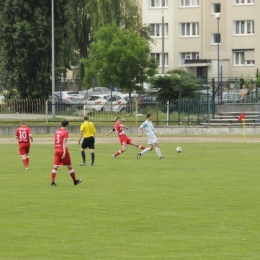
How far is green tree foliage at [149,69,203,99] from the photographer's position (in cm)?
5881

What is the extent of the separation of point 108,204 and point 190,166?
10957 millimetres

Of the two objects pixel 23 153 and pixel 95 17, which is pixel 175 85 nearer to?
pixel 95 17

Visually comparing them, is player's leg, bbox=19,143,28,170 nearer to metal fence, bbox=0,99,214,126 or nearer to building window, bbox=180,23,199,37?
metal fence, bbox=0,99,214,126

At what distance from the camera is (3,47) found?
64375 mm

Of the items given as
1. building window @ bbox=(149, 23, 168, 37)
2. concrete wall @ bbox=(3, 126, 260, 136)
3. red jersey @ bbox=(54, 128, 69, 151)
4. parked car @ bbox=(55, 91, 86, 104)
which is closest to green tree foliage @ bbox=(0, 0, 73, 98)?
parked car @ bbox=(55, 91, 86, 104)

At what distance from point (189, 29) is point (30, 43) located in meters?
30.8

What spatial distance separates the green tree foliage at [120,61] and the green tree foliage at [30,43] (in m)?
3.23

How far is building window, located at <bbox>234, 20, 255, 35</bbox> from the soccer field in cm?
5905

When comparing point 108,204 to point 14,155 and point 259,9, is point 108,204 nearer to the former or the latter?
point 14,155

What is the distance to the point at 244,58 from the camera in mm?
88625

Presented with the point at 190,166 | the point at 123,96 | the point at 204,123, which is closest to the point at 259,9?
the point at 123,96

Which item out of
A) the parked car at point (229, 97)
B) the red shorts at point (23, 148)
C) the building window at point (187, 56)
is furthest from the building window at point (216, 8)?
the red shorts at point (23, 148)

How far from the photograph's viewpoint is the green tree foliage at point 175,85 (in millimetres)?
58812

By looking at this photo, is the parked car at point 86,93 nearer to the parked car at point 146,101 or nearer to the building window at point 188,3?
the parked car at point 146,101
